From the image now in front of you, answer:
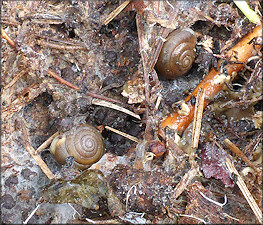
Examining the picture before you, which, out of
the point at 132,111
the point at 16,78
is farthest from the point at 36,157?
the point at 132,111


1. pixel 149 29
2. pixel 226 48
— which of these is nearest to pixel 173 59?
pixel 149 29

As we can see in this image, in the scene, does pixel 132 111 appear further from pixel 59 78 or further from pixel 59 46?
pixel 59 46

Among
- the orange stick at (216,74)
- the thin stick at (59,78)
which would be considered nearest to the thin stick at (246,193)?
the orange stick at (216,74)

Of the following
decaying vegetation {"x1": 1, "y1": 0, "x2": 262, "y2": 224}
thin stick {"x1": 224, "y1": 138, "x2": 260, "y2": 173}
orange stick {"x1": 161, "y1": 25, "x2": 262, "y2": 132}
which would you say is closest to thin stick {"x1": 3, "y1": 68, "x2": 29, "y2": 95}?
decaying vegetation {"x1": 1, "y1": 0, "x2": 262, "y2": 224}

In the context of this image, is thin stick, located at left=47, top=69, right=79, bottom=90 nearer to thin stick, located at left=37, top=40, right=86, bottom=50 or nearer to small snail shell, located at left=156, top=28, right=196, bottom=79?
thin stick, located at left=37, top=40, right=86, bottom=50

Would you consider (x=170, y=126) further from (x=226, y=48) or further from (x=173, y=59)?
(x=226, y=48)

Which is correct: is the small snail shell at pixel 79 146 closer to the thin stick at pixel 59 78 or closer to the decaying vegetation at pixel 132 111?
the decaying vegetation at pixel 132 111
